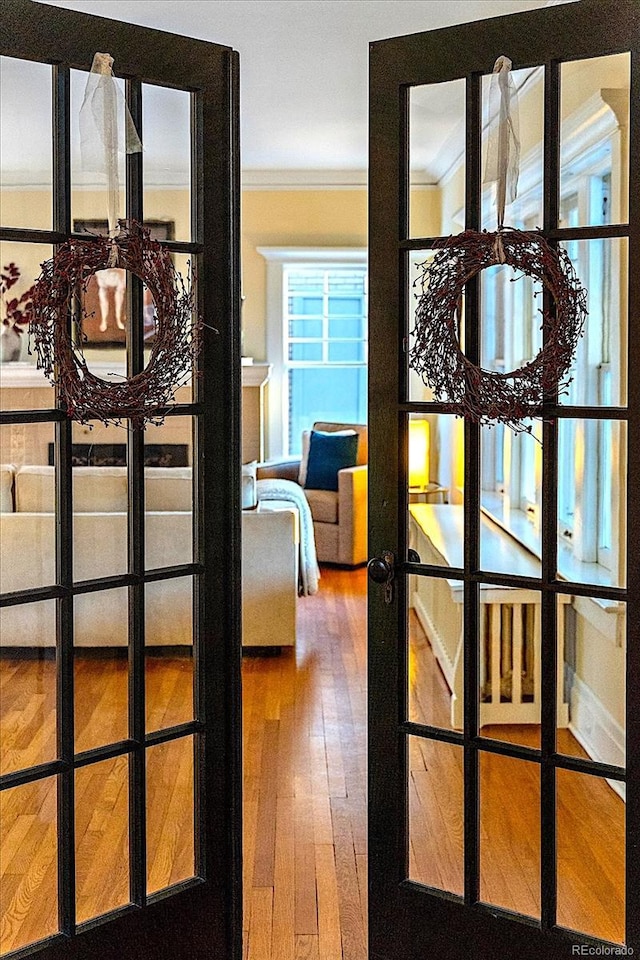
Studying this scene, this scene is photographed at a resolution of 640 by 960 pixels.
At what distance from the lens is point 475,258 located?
7.25ft

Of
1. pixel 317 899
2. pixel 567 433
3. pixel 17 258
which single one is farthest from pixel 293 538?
pixel 17 258

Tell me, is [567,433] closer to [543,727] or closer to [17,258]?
[543,727]

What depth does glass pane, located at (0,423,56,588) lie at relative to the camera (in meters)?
2.17

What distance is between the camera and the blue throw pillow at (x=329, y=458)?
25.8 feet

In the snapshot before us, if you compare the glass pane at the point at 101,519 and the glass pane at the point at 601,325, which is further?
the glass pane at the point at 601,325

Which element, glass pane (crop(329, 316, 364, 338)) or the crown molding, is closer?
the crown molding

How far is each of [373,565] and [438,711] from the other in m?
0.43

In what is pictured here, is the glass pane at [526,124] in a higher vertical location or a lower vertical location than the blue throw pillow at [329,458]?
higher

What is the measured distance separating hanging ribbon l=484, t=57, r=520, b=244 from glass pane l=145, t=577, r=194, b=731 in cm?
111

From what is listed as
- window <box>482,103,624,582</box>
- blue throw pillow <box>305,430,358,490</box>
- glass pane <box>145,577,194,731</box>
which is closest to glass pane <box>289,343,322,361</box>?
blue throw pillow <box>305,430,358,490</box>

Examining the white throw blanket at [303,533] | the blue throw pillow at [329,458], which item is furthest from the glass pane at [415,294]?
the blue throw pillow at [329,458]

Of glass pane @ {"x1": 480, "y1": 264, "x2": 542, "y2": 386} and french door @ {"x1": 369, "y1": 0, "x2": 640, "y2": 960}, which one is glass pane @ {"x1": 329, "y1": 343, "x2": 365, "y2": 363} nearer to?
glass pane @ {"x1": 480, "y1": 264, "x2": 542, "y2": 386}

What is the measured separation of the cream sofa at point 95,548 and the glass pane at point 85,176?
0.56m

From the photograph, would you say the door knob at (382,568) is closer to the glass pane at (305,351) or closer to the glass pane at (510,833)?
the glass pane at (510,833)
